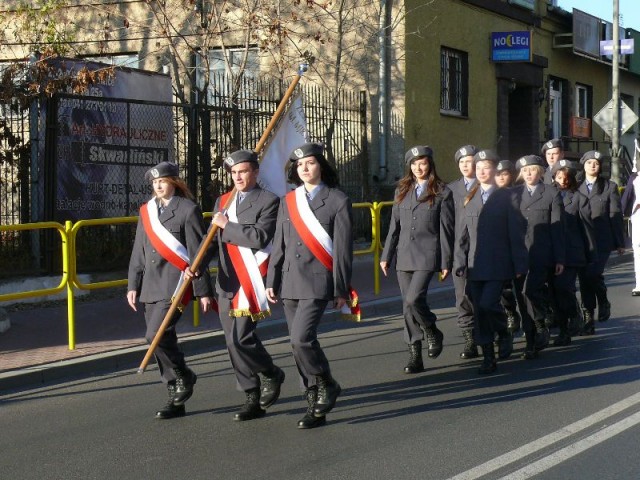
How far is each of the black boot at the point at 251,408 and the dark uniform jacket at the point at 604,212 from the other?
18.7 ft

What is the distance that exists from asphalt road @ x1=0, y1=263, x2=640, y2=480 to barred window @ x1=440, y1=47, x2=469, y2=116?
41.7ft

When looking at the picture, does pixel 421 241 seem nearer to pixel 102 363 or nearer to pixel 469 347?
pixel 469 347

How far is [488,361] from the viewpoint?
8914 mm

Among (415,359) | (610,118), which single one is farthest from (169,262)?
(610,118)

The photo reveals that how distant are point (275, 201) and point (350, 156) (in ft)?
39.3

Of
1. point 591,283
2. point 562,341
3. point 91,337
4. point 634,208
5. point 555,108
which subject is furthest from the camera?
point 555,108

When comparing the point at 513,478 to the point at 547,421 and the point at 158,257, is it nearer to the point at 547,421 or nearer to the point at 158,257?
the point at 547,421

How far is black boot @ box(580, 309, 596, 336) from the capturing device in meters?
10.9

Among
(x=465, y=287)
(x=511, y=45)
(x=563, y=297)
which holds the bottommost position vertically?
(x=563, y=297)

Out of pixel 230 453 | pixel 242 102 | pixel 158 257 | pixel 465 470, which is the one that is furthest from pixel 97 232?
pixel 465 470

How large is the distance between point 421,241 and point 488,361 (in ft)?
3.70

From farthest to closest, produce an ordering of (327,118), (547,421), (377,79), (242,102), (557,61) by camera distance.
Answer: (557,61)
(377,79)
(327,118)
(242,102)
(547,421)

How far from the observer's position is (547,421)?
7.16 metres

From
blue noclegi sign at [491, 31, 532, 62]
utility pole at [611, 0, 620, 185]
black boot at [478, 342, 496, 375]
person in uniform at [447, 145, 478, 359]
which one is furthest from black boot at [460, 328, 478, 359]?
blue noclegi sign at [491, 31, 532, 62]
